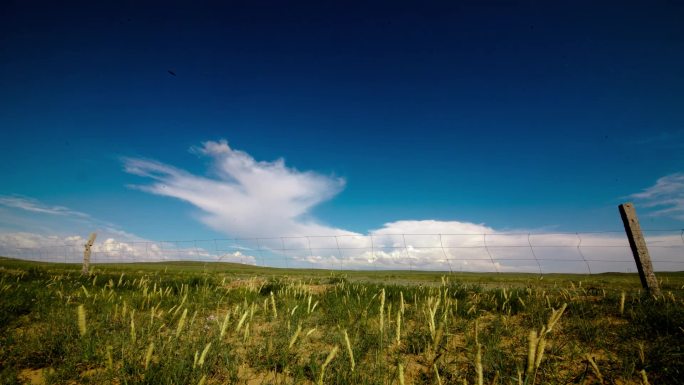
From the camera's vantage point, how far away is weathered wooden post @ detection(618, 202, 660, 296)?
6746 mm

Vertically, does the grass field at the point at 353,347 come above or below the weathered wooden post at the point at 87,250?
below

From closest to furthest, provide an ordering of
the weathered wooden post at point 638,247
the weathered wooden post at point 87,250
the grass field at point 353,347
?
1. the grass field at point 353,347
2. the weathered wooden post at point 638,247
3. the weathered wooden post at point 87,250

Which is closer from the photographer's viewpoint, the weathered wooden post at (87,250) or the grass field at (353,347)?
the grass field at (353,347)

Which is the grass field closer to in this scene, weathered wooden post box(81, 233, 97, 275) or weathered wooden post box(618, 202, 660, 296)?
weathered wooden post box(618, 202, 660, 296)

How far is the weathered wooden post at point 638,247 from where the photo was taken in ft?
22.1

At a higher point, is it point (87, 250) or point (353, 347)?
point (87, 250)

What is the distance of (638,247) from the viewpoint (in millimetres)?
7047

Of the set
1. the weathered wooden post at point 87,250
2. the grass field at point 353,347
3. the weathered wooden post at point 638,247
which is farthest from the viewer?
the weathered wooden post at point 87,250

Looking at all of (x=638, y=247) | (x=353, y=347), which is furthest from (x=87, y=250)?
(x=638, y=247)

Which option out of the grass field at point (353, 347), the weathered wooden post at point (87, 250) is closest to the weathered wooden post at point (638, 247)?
the grass field at point (353, 347)

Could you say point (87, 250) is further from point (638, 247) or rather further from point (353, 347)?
point (638, 247)

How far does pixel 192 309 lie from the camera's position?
6.61 metres

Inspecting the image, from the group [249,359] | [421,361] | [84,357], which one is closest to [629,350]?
[421,361]

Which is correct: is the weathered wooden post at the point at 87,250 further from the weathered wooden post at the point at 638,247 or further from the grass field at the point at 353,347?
the weathered wooden post at the point at 638,247
